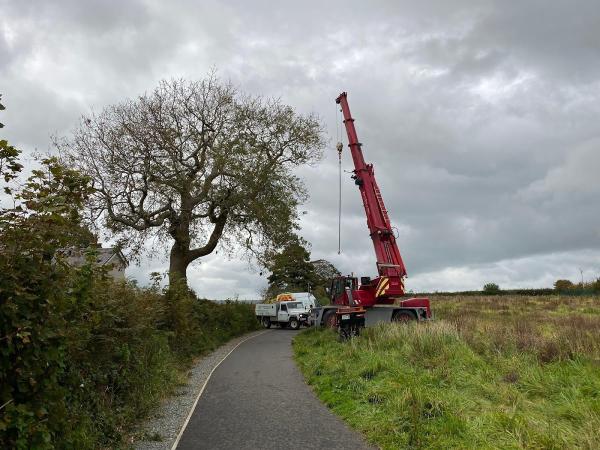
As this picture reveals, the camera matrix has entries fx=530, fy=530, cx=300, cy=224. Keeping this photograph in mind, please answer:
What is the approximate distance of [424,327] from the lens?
16359 millimetres

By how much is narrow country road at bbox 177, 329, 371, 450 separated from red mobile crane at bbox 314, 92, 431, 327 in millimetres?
8275

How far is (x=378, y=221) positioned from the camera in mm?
23641

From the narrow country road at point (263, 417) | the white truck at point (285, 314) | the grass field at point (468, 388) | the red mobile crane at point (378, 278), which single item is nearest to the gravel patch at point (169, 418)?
the narrow country road at point (263, 417)

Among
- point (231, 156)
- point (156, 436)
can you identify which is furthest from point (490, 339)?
point (231, 156)

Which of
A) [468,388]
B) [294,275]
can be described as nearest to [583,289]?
[294,275]

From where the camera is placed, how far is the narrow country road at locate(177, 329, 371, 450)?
816 centimetres

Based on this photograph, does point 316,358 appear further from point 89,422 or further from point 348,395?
point 89,422

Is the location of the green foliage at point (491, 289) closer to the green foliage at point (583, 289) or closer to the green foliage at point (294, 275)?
the green foliage at point (583, 289)

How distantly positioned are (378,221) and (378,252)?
147 cm

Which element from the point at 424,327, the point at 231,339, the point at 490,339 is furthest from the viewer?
the point at 231,339

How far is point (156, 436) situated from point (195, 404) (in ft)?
9.02

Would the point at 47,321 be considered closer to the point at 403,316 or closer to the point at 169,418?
the point at 169,418

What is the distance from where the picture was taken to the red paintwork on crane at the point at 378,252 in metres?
23.6

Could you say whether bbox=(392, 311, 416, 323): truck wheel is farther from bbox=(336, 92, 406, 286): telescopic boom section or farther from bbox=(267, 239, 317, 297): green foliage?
bbox=(267, 239, 317, 297): green foliage
